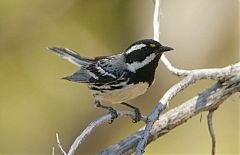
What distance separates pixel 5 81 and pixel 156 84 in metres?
2.57

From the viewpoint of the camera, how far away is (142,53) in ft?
14.8

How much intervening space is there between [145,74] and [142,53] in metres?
0.16

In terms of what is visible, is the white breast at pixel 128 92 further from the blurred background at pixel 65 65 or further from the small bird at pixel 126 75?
the blurred background at pixel 65 65

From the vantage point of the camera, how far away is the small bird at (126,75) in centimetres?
440

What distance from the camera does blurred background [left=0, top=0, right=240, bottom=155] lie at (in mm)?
8109

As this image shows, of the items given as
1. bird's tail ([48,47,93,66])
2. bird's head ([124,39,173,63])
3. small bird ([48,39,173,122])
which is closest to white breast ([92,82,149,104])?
small bird ([48,39,173,122])

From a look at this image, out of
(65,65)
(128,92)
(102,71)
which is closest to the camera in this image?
(128,92)

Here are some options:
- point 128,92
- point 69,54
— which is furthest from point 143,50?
point 69,54

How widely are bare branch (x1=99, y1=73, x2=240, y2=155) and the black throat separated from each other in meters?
0.36

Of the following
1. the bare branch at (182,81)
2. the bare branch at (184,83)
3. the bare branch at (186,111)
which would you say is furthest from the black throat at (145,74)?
the bare branch at (184,83)

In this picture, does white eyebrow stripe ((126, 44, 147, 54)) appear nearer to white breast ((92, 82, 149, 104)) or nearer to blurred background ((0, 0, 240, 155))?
white breast ((92, 82, 149, 104))

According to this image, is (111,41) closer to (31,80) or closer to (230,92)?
(31,80)

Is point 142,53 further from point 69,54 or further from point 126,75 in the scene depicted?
point 69,54

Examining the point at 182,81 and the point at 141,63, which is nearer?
the point at 182,81
